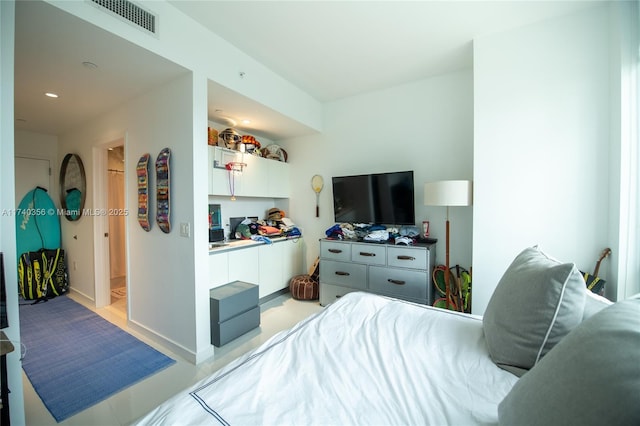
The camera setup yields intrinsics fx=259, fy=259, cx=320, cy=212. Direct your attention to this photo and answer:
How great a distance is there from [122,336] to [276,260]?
1725mm

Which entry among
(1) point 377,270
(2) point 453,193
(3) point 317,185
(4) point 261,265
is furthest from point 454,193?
(4) point 261,265

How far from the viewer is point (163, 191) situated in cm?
227

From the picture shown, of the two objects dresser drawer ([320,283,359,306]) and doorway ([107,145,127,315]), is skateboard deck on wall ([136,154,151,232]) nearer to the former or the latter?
doorway ([107,145,127,315])

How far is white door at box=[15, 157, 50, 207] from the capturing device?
3.53 m

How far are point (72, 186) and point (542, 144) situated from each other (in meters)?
5.30

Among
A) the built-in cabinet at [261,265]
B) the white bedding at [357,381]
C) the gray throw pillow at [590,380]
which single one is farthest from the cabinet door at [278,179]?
the gray throw pillow at [590,380]

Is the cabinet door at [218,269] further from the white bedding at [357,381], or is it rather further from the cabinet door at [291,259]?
the white bedding at [357,381]

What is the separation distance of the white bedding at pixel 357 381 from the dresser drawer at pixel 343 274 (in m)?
1.66

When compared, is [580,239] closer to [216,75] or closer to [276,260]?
[276,260]

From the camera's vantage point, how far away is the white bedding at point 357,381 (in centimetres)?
75

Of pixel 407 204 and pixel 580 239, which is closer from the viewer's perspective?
pixel 580 239

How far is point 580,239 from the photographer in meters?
1.96

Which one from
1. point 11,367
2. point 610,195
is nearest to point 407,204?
point 610,195

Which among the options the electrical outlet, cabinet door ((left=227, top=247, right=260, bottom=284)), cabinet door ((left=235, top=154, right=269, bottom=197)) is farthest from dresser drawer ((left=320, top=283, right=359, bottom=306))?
the electrical outlet
